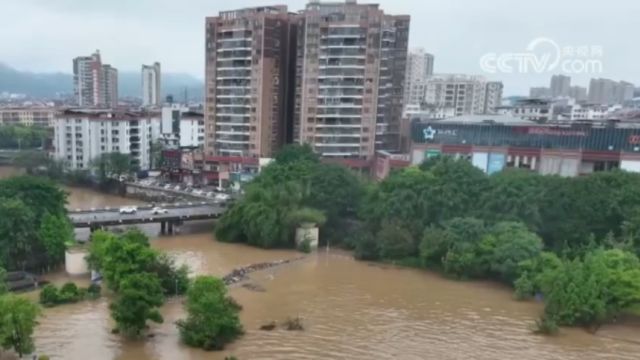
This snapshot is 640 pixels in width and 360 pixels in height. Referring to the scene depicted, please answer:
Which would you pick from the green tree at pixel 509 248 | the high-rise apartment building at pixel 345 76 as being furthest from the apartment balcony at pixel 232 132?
the green tree at pixel 509 248

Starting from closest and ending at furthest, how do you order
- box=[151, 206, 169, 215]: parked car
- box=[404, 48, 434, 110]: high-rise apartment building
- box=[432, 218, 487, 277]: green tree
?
1. box=[432, 218, 487, 277]: green tree
2. box=[151, 206, 169, 215]: parked car
3. box=[404, 48, 434, 110]: high-rise apartment building

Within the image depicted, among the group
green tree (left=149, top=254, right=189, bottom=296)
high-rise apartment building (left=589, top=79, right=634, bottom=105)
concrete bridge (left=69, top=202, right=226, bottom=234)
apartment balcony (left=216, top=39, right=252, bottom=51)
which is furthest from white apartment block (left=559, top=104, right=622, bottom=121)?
green tree (left=149, top=254, right=189, bottom=296)

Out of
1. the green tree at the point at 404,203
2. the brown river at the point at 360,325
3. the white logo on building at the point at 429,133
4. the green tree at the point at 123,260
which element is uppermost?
the white logo on building at the point at 429,133

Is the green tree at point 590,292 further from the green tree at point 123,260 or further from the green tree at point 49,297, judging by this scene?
the green tree at point 49,297

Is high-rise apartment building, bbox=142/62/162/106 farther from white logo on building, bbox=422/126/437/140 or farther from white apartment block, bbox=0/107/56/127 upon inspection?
white logo on building, bbox=422/126/437/140

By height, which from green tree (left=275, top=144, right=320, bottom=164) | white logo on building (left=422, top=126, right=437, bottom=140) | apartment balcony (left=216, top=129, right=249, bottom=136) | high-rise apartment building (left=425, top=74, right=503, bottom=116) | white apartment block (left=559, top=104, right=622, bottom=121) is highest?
high-rise apartment building (left=425, top=74, right=503, bottom=116)

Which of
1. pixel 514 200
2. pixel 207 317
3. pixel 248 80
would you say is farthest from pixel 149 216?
pixel 514 200

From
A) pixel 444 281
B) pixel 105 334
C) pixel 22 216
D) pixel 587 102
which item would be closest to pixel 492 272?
pixel 444 281

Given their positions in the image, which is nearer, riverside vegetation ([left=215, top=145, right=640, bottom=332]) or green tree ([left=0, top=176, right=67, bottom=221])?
riverside vegetation ([left=215, top=145, right=640, bottom=332])
